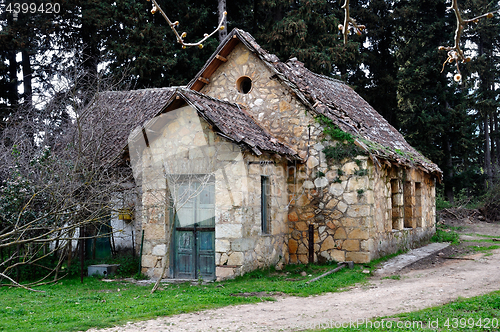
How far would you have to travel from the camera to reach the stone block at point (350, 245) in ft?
37.0

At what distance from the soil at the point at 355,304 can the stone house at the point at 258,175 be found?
1.77m

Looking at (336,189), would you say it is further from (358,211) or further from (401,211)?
(401,211)

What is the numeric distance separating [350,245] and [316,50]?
11.8 meters

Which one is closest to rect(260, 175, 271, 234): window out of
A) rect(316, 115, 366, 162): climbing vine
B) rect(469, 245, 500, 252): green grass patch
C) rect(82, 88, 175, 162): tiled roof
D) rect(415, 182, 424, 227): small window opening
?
rect(316, 115, 366, 162): climbing vine

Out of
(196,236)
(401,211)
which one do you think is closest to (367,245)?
(401,211)

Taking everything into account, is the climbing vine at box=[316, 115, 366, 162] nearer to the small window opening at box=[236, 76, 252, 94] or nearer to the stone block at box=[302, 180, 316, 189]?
the stone block at box=[302, 180, 316, 189]

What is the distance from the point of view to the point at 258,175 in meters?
10.5

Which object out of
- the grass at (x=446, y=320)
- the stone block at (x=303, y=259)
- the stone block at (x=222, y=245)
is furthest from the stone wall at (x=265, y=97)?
the grass at (x=446, y=320)

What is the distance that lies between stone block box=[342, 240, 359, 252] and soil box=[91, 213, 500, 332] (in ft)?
3.97

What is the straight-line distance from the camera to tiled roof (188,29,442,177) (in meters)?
12.0

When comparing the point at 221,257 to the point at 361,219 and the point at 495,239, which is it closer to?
the point at 361,219

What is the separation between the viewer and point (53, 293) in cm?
926

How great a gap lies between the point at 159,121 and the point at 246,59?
3401 millimetres

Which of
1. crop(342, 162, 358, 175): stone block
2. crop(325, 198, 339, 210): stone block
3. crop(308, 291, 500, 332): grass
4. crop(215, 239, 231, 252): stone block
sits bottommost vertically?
crop(308, 291, 500, 332): grass
